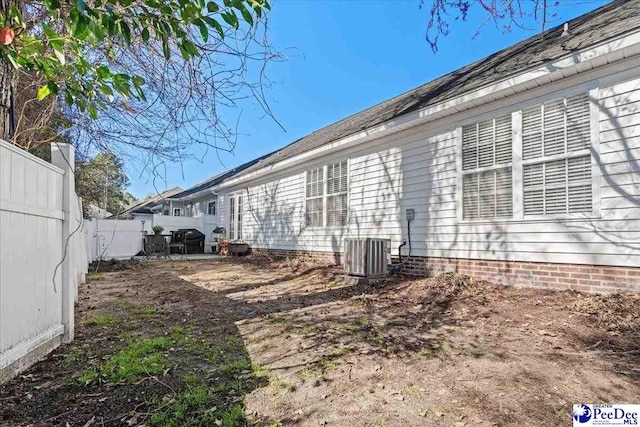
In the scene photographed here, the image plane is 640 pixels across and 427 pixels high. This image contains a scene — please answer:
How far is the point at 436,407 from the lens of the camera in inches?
96.7

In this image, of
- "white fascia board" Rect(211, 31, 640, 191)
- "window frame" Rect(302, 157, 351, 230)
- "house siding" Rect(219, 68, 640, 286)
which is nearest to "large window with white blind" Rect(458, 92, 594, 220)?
"house siding" Rect(219, 68, 640, 286)

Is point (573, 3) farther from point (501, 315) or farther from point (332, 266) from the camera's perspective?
point (332, 266)

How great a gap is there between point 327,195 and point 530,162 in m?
5.31

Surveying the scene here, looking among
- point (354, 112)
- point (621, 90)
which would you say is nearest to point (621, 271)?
point (621, 90)

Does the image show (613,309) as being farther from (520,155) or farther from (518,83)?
(518,83)

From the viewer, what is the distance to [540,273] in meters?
5.43

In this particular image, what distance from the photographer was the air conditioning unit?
705 cm

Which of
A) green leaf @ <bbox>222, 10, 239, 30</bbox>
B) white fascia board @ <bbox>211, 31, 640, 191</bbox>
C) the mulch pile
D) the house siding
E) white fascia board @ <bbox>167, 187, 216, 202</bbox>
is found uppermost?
white fascia board @ <bbox>211, 31, 640, 191</bbox>

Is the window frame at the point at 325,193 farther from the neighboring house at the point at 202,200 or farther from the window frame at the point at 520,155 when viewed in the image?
the neighboring house at the point at 202,200

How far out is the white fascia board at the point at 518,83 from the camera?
181 inches

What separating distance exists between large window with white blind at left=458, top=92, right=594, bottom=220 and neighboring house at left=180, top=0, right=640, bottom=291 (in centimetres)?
2

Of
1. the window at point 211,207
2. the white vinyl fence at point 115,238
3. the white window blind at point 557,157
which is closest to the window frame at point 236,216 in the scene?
the window at point 211,207

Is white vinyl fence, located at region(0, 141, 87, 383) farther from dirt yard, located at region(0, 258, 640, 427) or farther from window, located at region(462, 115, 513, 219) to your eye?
window, located at region(462, 115, 513, 219)

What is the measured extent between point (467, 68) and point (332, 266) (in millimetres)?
5733
